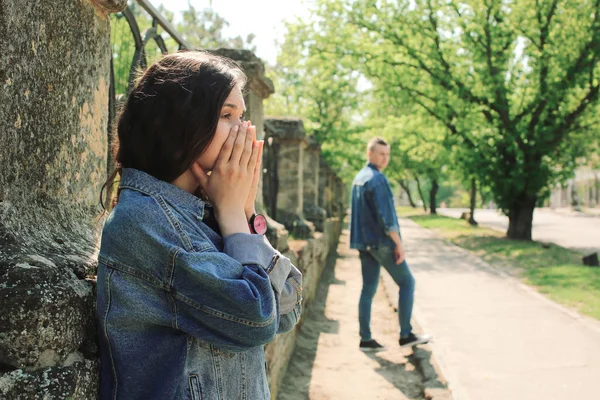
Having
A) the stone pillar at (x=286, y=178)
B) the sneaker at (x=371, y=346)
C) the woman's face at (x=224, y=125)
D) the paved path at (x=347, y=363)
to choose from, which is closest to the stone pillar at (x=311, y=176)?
the stone pillar at (x=286, y=178)

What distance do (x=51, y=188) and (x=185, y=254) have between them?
1.83 feet

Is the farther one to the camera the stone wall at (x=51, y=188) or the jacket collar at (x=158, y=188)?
the jacket collar at (x=158, y=188)

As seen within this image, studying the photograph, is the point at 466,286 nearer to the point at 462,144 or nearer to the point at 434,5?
the point at 462,144

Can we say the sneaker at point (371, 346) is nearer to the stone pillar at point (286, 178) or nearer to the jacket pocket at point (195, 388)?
the stone pillar at point (286, 178)

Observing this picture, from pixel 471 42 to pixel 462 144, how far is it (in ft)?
8.74

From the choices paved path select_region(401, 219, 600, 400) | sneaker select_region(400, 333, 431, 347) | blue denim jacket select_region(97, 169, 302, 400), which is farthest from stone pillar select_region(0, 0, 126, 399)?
sneaker select_region(400, 333, 431, 347)

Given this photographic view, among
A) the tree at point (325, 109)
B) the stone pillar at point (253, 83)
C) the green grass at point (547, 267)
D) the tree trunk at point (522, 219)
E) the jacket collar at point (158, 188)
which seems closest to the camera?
the jacket collar at point (158, 188)

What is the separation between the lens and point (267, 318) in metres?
→ 1.38

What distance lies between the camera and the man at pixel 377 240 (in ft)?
18.4

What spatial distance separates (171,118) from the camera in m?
1.49

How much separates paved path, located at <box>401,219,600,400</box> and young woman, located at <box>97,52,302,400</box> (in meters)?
3.43

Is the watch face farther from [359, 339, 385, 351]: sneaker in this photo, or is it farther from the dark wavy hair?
[359, 339, 385, 351]: sneaker

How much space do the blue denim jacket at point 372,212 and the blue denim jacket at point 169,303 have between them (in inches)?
167

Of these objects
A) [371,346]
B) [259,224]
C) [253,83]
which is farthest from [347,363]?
[259,224]
